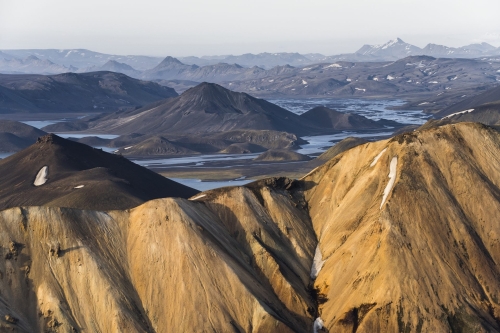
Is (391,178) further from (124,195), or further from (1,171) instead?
(1,171)

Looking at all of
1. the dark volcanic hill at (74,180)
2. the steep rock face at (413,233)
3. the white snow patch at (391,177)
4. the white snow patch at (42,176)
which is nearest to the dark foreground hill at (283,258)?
the steep rock face at (413,233)

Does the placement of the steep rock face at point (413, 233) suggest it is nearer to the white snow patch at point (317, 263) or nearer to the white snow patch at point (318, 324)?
the white snow patch at point (318, 324)

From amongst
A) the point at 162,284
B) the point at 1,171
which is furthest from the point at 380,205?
the point at 1,171

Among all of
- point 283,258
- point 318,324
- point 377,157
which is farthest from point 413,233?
point 377,157

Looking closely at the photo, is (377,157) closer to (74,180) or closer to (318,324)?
(318,324)

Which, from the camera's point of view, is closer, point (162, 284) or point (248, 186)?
point (162, 284)

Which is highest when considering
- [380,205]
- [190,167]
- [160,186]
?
[380,205]

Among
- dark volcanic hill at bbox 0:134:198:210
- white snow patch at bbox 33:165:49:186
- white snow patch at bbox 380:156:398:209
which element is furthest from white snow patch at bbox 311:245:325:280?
white snow patch at bbox 33:165:49:186

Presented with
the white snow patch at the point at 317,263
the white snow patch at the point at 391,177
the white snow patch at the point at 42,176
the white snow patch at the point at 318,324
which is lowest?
the white snow patch at the point at 42,176
